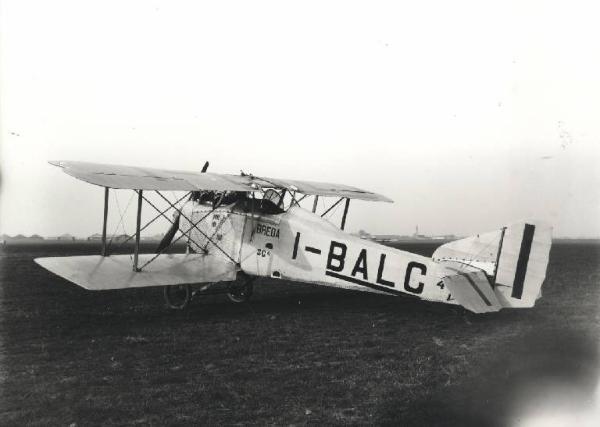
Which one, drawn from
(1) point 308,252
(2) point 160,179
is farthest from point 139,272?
(1) point 308,252

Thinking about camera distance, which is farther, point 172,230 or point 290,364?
point 172,230

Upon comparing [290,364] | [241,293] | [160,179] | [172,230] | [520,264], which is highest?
[160,179]

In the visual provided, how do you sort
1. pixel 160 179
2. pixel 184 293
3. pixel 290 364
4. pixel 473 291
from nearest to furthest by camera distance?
pixel 290 364 → pixel 473 291 → pixel 160 179 → pixel 184 293

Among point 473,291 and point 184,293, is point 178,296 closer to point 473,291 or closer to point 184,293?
point 184,293

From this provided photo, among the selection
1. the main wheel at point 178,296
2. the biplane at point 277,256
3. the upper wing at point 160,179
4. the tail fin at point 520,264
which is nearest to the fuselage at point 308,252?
the biplane at point 277,256

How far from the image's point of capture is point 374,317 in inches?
326

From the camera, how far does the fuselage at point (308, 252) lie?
291 inches

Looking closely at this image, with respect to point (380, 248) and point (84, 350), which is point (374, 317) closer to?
point (380, 248)

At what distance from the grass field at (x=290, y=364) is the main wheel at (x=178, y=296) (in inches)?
7.0

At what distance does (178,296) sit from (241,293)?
129 centimetres

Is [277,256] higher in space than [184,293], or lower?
higher

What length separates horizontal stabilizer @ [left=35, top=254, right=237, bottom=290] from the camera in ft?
24.2

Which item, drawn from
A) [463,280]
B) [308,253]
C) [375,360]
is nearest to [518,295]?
[463,280]

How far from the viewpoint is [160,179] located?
7621mm
